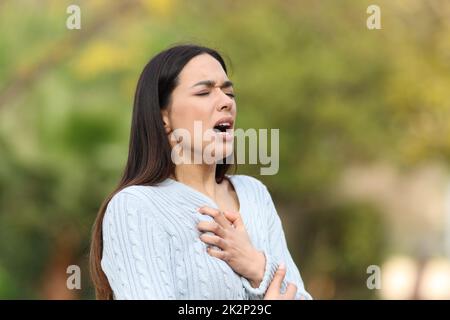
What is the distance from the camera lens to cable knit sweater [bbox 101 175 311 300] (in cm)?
161

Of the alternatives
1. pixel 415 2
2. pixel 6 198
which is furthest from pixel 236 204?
pixel 415 2

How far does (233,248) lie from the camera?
169 centimetres

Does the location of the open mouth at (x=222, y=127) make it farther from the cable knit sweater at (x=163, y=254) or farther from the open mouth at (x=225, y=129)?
the cable knit sweater at (x=163, y=254)

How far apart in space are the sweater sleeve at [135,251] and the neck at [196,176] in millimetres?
189

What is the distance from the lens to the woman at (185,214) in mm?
1628

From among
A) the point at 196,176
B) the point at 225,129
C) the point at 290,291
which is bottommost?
the point at 290,291

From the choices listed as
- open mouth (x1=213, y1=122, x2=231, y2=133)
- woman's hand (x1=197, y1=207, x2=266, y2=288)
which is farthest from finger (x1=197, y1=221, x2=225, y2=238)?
open mouth (x1=213, y1=122, x2=231, y2=133)

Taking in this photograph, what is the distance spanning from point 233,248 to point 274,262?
0.11 meters

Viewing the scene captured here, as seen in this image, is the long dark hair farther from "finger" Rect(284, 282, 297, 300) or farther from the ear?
"finger" Rect(284, 282, 297, 300)

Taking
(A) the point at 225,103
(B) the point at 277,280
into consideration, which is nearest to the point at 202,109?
(A) the point at 225,103

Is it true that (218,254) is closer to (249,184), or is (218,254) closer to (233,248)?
(233,248)

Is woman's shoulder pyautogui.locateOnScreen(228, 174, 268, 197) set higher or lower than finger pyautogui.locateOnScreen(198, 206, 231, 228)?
higher

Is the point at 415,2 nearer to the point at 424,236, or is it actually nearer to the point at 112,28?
the point at 424,236

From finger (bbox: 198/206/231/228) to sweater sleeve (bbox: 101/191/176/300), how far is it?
107mm
